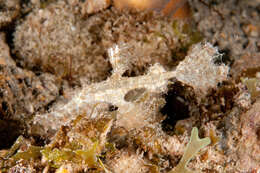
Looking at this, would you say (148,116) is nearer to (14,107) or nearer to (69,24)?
(14,107)

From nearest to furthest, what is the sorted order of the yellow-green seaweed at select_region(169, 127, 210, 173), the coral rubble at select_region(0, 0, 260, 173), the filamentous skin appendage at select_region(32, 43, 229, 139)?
the yellow-green seaweed at select_region(169, 127, 210, 173), the coral rubble at select_region(0, 0, 260, 173), the filamentous skin appendage at select_region(32, 43, 229, 139)

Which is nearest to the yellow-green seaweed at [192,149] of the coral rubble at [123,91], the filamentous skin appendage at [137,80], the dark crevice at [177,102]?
the coral rubble at [123,91]

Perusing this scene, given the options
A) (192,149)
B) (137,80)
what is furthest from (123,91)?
(192,149)

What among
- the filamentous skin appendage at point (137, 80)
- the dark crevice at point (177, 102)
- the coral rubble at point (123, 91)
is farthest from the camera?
the dark crevice at point (177, 102)

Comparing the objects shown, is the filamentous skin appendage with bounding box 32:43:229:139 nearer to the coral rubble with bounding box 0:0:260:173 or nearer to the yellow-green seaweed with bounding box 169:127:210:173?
the coral rubble with bounding box 0:0:260:173

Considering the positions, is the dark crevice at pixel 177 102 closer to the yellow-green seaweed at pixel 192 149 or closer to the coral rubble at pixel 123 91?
the coral rubble at pixel 123 91

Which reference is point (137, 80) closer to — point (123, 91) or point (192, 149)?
point (123, 91)

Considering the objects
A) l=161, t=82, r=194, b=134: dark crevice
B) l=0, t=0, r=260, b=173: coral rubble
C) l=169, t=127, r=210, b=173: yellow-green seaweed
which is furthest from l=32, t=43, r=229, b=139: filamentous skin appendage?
l=169, t=127, r=210, b=173: yellow-green seaweed

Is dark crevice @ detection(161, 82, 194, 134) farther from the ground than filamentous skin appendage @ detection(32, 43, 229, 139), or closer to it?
closer to it

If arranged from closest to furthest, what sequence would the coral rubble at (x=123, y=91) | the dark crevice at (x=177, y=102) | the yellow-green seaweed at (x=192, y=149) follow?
the yellow-green seaweed at (x=192, y=149) → the coral rubble at (x=123, y=91) → the dark crevice at (x=177, y=102)
